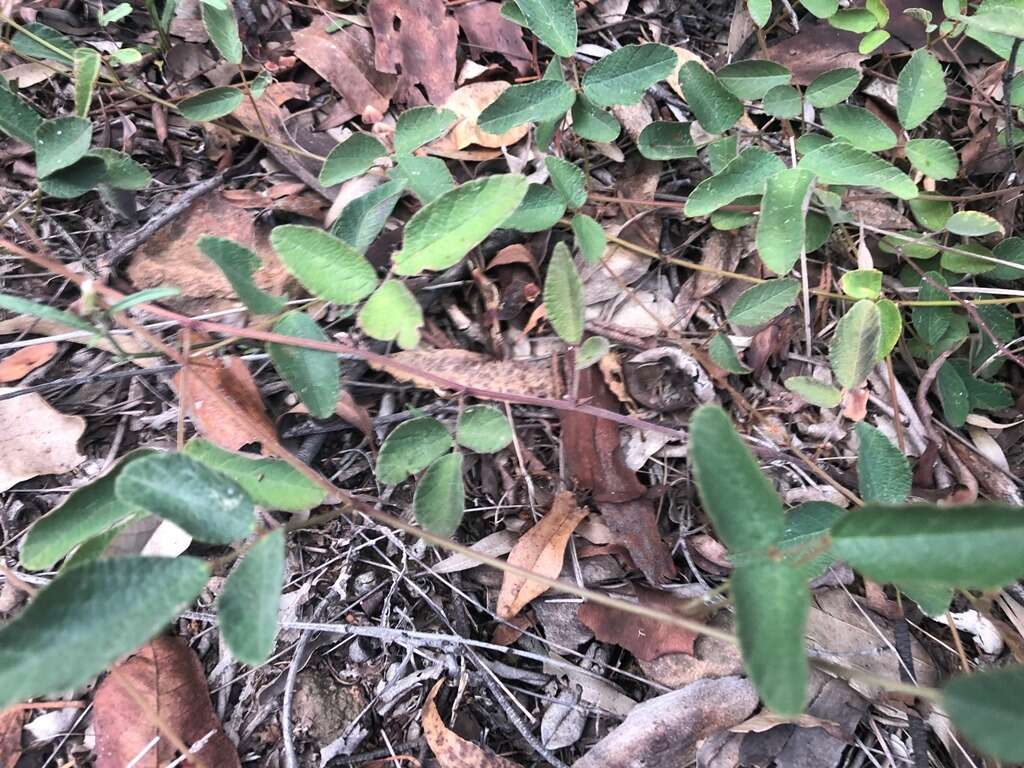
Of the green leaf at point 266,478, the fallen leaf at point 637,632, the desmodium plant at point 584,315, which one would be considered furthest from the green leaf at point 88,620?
the fallen leaf at point 637,632

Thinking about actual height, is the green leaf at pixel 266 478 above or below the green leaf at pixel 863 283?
above

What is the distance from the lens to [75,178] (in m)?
1.33

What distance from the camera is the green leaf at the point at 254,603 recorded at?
76 cm

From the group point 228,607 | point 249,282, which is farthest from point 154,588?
point 249,282

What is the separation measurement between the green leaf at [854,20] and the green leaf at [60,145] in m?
1.54

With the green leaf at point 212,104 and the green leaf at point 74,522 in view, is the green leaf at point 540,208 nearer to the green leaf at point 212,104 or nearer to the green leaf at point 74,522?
the green leaf at point 212,104

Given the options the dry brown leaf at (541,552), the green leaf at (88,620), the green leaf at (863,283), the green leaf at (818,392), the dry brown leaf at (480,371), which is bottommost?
the dry brown leaf at (541,552)

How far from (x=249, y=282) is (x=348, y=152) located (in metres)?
0.42

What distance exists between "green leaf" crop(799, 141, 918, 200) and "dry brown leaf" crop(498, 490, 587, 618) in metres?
0.78

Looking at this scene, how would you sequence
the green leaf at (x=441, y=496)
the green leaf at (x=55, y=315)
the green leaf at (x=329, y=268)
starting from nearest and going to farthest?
the green leaf at (x=55, y=315) < the green leaf at (x=329, y=268) < the green leaf at (x=441, y=496)

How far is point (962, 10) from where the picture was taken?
1.49 metres

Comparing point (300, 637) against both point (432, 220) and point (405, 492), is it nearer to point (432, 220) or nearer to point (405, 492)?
point (405, 492)

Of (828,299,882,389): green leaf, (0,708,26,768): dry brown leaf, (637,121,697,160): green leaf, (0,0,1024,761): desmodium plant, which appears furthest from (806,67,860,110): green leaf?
(0,708,26,768): dry brown leaf

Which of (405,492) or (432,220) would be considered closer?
(432,220)
